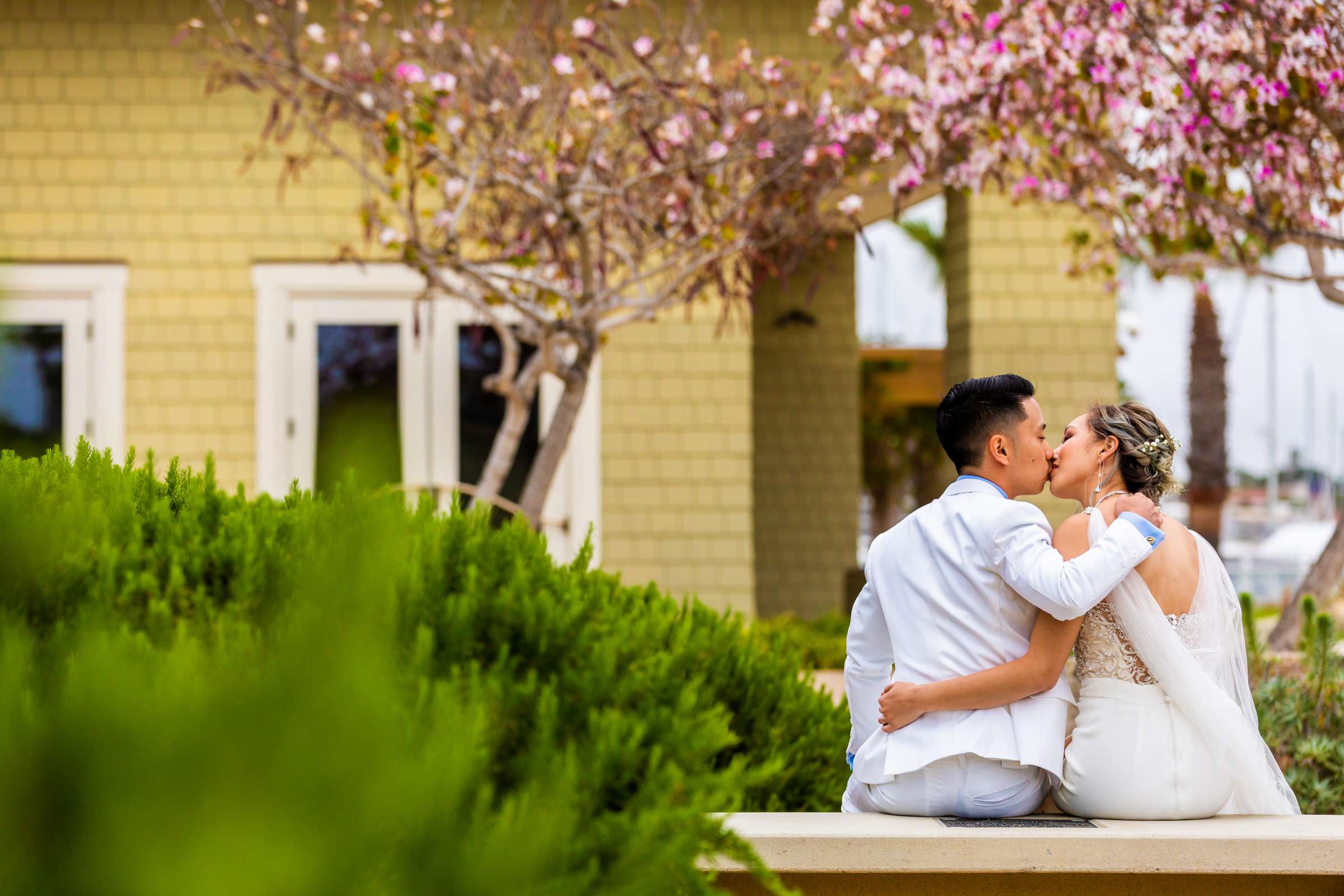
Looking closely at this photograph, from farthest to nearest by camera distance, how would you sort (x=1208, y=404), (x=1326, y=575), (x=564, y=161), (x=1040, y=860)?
(x=1208, y=404)
(x=1326, y=575)
(x=564, y=161)
(x=1040, y=860)

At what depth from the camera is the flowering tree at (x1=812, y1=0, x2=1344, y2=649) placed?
6660 mm

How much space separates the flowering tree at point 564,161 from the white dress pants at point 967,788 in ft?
15.8

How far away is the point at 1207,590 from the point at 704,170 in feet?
17.2

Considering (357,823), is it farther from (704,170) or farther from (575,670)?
(704,170)

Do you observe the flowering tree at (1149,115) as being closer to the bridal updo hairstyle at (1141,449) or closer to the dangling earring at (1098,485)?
the bridal updo hairstyle at (1141,449)

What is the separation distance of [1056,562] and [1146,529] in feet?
0.88

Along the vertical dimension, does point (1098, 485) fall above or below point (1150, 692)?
above

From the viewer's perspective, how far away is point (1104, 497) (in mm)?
3320

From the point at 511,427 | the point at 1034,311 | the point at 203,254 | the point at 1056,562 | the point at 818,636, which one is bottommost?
the point at 818,636

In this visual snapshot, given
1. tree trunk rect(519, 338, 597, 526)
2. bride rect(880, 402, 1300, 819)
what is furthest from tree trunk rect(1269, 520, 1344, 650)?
bride rect(880, 402, 1300, 819)

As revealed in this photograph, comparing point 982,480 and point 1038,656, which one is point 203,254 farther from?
point 1038,656

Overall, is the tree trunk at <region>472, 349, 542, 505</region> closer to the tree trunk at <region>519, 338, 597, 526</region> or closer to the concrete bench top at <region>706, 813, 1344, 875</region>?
the tree trunk at <region>519, 338, 597, 526</region>

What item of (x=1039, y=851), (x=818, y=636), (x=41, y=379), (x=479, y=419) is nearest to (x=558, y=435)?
(x=479, y=419)

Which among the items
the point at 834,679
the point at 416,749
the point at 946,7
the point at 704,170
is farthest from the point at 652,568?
the point at 416,749
